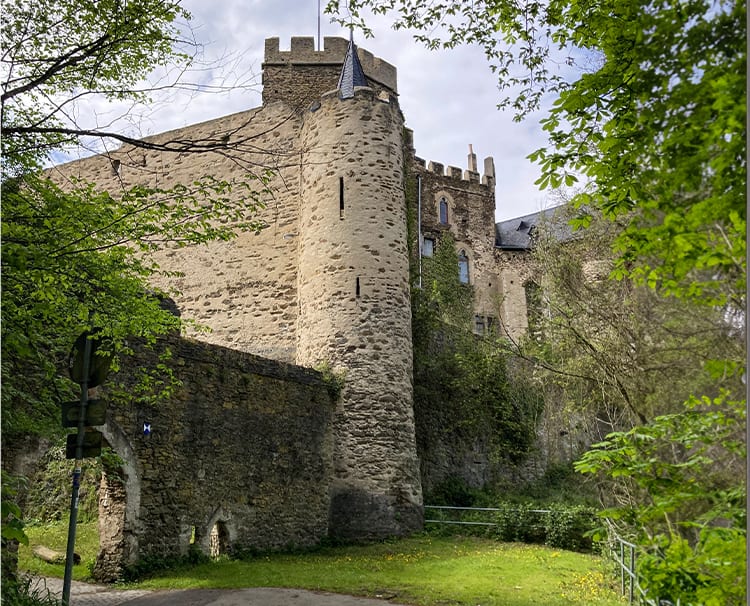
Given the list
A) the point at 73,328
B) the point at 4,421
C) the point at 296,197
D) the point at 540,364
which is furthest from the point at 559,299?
the point at 296,197

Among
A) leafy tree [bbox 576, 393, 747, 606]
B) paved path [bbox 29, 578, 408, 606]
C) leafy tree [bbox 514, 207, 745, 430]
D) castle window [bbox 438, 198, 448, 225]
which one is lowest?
paved path [bbox 29, 578, 408, 606]

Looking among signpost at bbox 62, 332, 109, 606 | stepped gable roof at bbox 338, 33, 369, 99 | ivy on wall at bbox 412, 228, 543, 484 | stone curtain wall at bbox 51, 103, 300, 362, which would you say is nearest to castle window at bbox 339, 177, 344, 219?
stone curtain wall at bbox 51, 103, 300, 362

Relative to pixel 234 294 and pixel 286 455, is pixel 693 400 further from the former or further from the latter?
pixel 234 294

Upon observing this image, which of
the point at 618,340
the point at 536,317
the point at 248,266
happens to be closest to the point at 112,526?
the point at 618,340

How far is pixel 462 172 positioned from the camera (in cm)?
2180

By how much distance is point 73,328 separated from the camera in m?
5.79

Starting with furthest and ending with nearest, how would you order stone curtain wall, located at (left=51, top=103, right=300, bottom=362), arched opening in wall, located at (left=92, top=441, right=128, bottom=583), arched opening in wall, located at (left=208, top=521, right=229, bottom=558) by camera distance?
stone curtain wall, located at (left=51, top=103, right=300, bottom=362), arched opening in wall, located at (left=208, top=521, right=229, bottom=558), arched opening in wall, located at (left=92, top=441, right=128, bottom=583)

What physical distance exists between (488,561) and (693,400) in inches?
298

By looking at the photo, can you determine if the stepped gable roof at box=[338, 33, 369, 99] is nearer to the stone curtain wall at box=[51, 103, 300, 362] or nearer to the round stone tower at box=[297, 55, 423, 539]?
the round stone tower at box=[297, 55, 423, 539]

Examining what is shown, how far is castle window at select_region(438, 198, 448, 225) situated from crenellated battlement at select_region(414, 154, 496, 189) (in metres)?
0.84

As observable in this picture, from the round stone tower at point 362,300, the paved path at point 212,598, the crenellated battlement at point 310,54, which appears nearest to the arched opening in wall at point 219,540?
the paved path at point 212,598

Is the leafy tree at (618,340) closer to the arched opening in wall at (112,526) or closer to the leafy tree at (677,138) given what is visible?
the leafy tree at (677,138)

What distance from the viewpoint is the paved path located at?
6.87 metres

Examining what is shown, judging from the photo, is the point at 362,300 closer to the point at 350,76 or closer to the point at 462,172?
the point at 350,76
